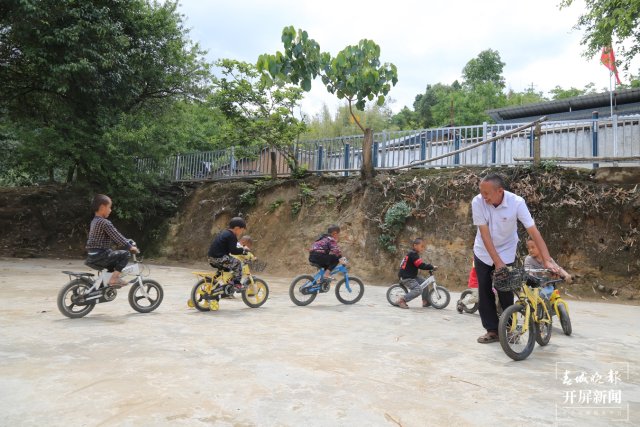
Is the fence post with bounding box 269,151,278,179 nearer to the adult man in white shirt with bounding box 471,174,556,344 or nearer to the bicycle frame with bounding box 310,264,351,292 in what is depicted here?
the bicycle frame with bounding box 310,264,351,292

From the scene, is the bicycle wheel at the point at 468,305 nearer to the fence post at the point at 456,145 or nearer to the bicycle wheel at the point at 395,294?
the bicycle wheel at the point at 395,294

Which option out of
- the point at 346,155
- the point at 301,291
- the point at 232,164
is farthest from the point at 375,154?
the point at 301,291

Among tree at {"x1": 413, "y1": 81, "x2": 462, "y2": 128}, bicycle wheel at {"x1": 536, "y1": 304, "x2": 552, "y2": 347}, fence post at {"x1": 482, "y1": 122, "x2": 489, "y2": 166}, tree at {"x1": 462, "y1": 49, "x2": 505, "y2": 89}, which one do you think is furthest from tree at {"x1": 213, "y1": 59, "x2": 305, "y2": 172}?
tree at {"x1": 462, "y1": 49, "x2": 505, "y2": 89}

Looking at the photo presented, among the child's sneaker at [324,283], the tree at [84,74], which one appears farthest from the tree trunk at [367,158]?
the tree at [84,74]

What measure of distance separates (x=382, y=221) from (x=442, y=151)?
3115mm

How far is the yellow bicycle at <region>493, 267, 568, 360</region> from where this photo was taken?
440 cm

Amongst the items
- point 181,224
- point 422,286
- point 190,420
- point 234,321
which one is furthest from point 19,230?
point 190,420

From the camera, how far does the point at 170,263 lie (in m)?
17.2

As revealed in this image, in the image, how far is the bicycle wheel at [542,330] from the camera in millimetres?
4812

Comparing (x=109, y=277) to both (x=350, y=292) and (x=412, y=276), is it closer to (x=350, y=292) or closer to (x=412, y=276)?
(x=350, y=292)

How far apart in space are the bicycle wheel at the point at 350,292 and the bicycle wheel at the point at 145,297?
322 centimetres

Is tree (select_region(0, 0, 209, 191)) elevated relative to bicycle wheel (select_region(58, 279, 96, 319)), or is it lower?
elevated

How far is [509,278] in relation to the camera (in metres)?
4.60

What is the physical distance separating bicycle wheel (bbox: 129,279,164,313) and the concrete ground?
0.49 feet
